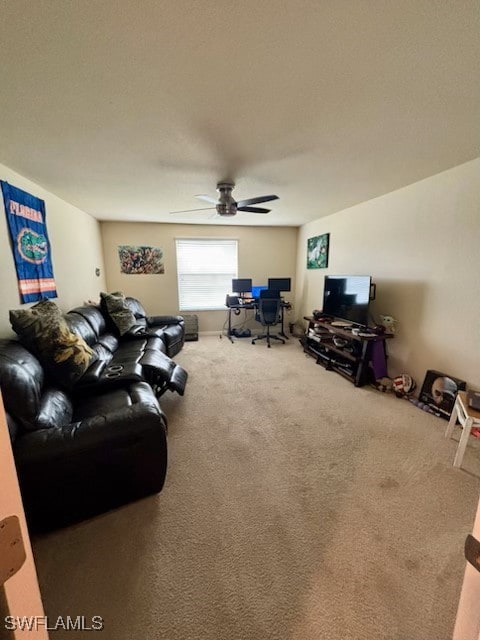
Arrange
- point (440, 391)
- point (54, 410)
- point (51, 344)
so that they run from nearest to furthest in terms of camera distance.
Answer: point (54, 410) → point (51, 344) → point (440, 391)

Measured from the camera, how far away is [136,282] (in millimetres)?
4949

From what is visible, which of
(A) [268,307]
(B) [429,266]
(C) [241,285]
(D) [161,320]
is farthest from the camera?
(C) [241,285]

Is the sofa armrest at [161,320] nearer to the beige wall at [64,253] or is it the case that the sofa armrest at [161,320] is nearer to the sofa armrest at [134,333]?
the sofa armrest at [134,333]

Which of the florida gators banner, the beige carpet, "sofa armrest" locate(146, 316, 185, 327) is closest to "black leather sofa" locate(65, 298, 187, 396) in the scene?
"sofa armrest" locate(146, 316, 185, 327)

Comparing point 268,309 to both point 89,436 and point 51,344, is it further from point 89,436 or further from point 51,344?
point 89,436

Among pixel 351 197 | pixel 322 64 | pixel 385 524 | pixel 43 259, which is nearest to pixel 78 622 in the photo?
pixel 385 524

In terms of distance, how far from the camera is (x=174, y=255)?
499 centimetres

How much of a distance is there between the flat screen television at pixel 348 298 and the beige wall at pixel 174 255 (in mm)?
1891

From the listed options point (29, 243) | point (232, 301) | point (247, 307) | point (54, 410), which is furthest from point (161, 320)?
point (54, 410)

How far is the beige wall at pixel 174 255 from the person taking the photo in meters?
4.77

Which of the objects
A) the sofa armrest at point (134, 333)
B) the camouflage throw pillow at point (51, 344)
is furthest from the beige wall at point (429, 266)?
the camouflage throw pillow at point (51, 344)

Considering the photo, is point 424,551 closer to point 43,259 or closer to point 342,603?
point 342,603

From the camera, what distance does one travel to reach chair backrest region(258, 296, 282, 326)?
463cm

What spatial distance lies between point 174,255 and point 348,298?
3.27 meters
